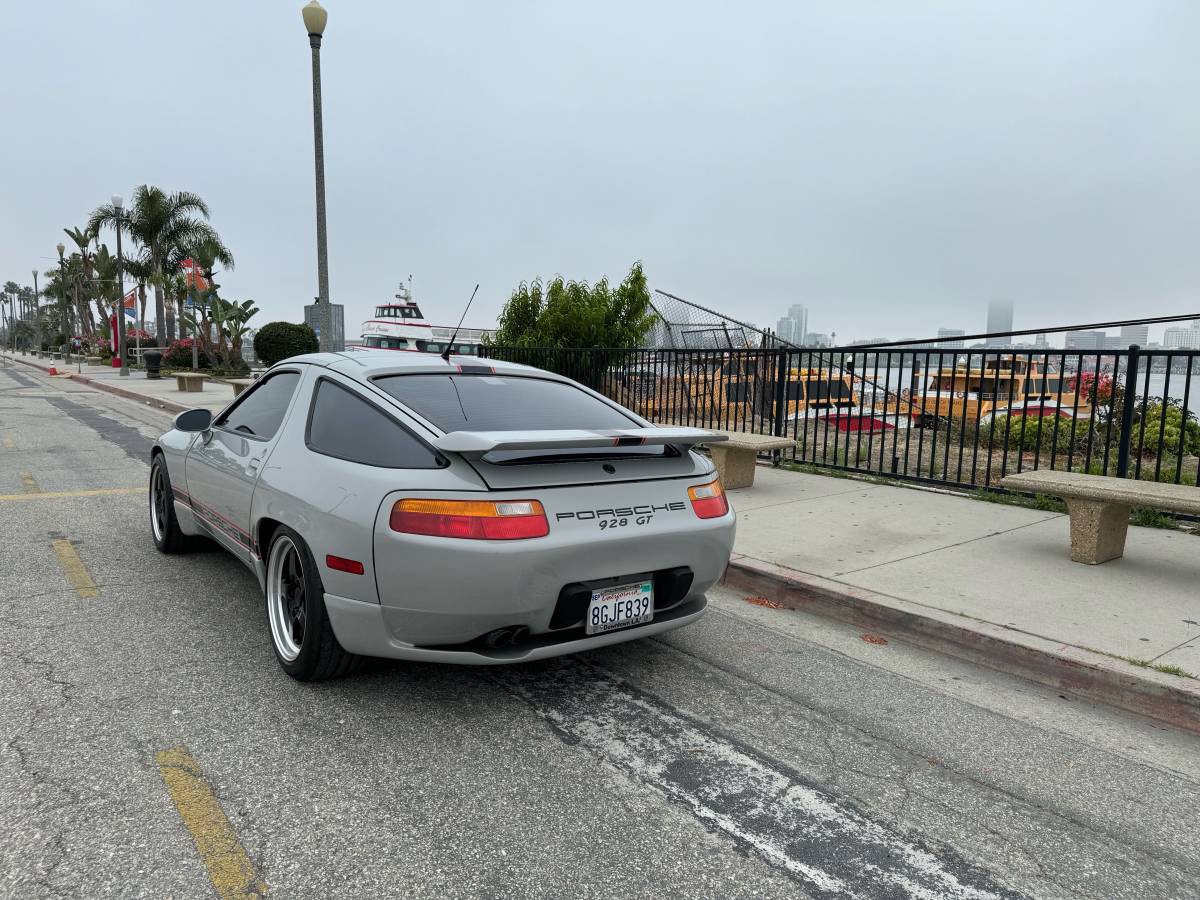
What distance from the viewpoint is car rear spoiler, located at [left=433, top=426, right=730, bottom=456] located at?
10.6 ft

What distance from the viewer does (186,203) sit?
154 feet

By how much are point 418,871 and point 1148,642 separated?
12.5 feet

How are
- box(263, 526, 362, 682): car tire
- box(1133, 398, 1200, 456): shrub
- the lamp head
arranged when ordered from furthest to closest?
1. the lamp head
2. box(1133, 398, 1200, 456): shrub
3. box(263, 526, 362, 682): car tire

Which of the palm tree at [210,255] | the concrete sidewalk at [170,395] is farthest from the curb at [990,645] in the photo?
the palm tree at [210,255]

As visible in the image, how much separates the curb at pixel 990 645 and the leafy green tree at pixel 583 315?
35.3ft

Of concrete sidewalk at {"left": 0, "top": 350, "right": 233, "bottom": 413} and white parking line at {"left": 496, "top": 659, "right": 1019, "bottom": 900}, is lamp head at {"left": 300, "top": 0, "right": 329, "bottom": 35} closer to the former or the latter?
concrete sidewalk at {"left": 0, "top": 350, "right": 233, "bottom": 413}

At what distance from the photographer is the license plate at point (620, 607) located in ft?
11.2

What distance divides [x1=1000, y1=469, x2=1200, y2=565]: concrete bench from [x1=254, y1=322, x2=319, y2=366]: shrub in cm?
3451

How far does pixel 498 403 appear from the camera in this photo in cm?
411

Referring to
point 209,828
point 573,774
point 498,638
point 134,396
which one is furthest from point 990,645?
point 134,396

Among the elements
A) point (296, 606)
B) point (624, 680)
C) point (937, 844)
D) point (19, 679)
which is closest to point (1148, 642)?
point (937, 844)

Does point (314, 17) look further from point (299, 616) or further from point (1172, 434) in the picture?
point (1172, 434)

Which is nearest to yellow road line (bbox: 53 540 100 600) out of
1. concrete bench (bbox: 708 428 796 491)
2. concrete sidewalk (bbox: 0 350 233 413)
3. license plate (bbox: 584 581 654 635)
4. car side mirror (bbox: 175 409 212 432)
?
car side mirror (bbox: 175 409 212 432)

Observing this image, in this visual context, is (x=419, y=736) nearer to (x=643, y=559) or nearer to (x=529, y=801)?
(x=529, y=801)
